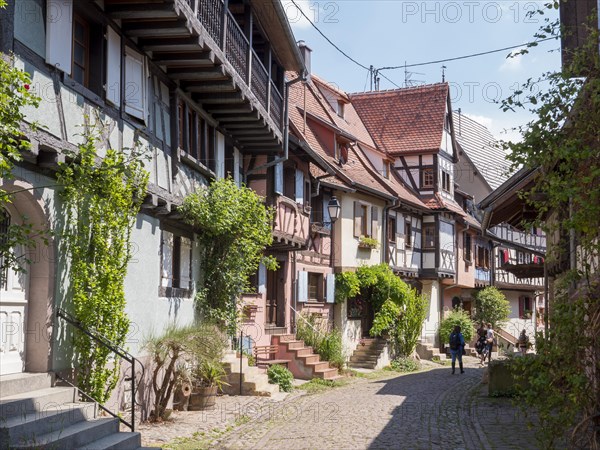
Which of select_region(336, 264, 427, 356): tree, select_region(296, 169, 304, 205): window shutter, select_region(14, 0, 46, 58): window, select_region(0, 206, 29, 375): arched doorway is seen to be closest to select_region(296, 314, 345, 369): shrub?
select_region(296, 169, 304, 205): window shutter

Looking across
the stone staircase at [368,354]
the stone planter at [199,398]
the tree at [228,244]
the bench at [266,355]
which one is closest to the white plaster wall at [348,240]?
the stone staircase at [368,354]

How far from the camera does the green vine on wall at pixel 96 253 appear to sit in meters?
10.4

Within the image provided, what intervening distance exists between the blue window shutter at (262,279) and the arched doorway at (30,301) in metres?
11.2

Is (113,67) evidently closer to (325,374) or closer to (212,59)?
(212,59)

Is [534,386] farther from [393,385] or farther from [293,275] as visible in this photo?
[293,275]

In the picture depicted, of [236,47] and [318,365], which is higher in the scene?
[236,47]

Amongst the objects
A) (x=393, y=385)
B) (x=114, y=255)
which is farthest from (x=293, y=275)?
(x=114, y=255)

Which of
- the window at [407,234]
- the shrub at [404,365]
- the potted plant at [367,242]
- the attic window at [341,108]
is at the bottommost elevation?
the shrub at [404,365]

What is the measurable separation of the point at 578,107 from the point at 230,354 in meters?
11.7

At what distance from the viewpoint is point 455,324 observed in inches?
1330

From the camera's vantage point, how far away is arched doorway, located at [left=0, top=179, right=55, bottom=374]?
9.50 metres

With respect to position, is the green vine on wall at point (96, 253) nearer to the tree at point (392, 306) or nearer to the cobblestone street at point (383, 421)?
the cobblestone street at point (383, 421)

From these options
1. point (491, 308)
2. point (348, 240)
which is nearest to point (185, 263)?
point (348, 240)

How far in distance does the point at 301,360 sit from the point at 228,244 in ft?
19.7
